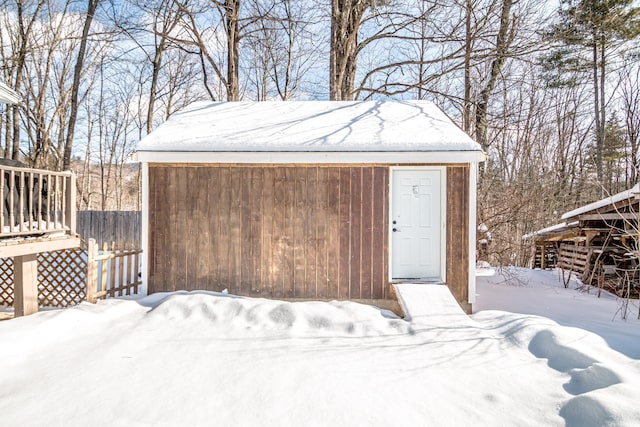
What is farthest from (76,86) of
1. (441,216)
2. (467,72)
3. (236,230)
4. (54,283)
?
(467,72)

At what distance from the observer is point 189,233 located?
17.9 feet

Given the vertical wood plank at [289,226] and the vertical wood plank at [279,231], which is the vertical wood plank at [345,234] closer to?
the vertical wood plank at [289,226]

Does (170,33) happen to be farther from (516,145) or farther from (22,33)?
(516,145)

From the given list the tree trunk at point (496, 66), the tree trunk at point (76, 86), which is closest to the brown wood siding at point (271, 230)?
the tree trunk at point (496, 66)

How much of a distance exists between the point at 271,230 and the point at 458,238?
299cm

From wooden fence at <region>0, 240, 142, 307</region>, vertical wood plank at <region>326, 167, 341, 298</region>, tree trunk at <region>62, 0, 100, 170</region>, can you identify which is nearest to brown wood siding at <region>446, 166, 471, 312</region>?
vertical wood plank at <region>326, 167, 341, 298</region>

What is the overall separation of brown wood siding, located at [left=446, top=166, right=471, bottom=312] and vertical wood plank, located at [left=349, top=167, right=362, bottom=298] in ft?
4.61

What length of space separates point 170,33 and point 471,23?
1147 cm

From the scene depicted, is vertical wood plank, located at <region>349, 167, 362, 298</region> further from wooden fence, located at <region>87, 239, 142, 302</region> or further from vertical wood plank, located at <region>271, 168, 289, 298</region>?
wooden fence, located at <region>87, 239, 142, 302</region>

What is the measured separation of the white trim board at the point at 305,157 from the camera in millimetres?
5184

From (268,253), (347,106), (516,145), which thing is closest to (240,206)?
(268,253)

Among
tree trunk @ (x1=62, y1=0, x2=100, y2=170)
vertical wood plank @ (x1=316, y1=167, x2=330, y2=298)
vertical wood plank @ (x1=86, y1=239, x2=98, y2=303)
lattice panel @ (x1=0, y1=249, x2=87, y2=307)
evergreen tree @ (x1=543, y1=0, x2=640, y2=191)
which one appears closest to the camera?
vertical wood plank @ (x1=86, y1=239, x2=98, y2=303)

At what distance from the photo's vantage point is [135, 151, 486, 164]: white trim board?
17.0 feet

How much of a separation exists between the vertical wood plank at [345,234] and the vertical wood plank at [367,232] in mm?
215
